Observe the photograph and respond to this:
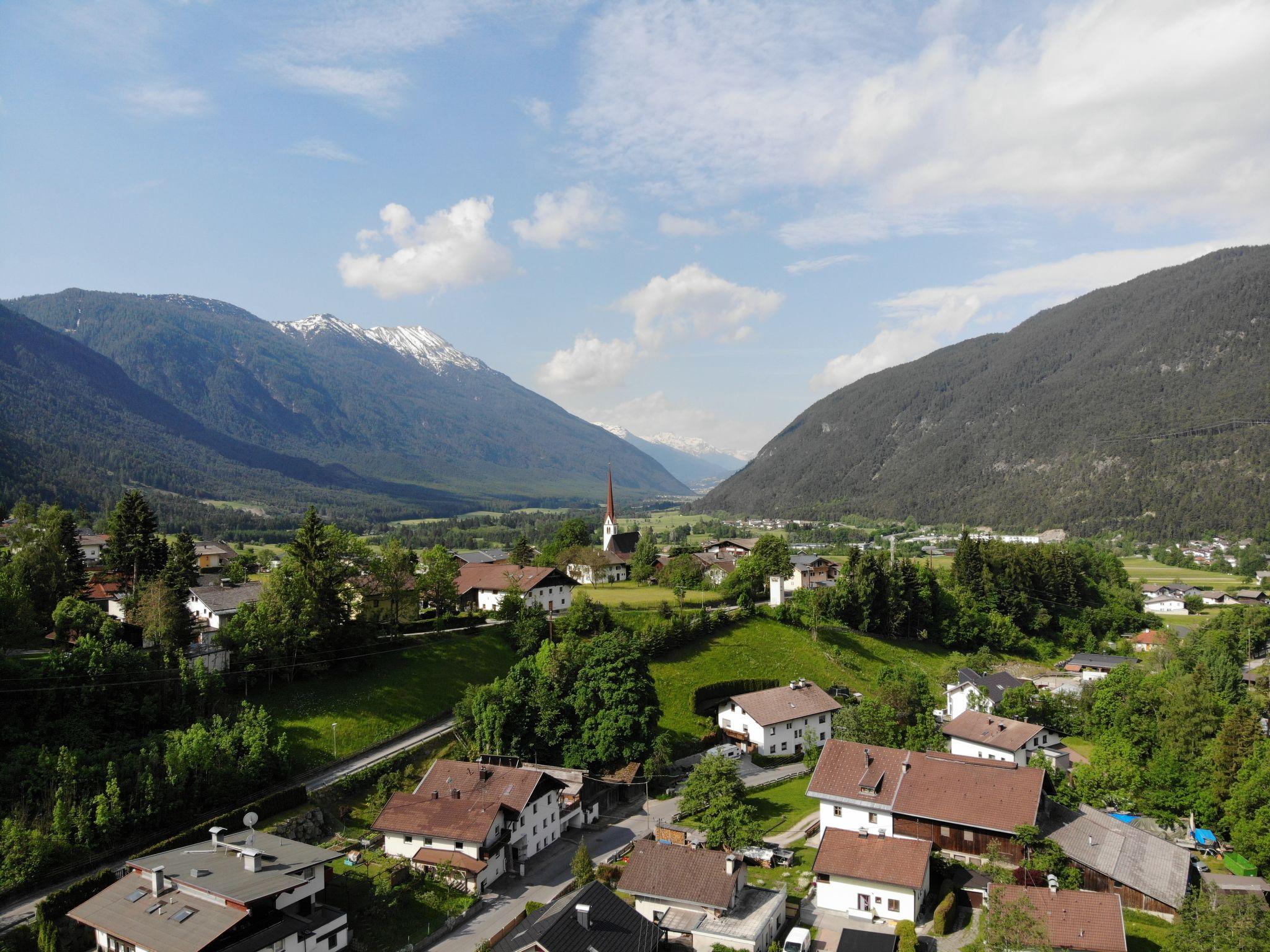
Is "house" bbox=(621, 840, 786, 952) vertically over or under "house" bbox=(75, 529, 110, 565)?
under

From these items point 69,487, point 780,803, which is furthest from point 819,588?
point 69,487

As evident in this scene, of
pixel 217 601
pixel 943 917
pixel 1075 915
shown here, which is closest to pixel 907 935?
pixel 943 917

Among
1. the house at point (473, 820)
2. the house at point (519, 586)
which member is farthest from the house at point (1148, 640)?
the house at point (473, 820)

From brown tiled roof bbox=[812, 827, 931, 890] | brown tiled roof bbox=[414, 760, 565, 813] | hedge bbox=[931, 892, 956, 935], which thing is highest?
brown tiled roof bbox=[414, 760, 565, 813]

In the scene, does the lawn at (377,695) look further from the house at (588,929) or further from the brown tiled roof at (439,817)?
the house at (588,929)


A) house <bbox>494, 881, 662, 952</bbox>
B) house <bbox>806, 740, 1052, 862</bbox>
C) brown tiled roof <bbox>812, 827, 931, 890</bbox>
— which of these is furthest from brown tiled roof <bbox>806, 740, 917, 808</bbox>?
house <bbox>494, 881, 662, 952</bbox>

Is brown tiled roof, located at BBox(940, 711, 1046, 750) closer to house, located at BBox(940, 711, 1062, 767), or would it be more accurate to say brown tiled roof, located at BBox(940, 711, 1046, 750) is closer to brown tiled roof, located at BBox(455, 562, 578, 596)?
house, located at BBox(940, 711, 1062, 767)
